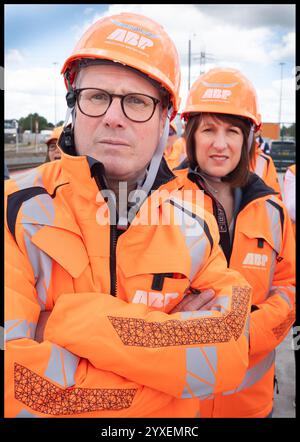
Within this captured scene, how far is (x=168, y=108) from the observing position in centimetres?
179

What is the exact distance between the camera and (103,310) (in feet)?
4.62

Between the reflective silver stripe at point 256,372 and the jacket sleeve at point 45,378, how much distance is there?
37.7 inches

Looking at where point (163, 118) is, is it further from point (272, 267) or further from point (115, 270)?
point (272, 267)

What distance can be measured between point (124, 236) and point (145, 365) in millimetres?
459

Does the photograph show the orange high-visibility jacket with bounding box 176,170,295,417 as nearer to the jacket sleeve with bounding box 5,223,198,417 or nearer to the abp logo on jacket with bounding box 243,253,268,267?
the abp logo on jacket with bounding box 243,253,268,267

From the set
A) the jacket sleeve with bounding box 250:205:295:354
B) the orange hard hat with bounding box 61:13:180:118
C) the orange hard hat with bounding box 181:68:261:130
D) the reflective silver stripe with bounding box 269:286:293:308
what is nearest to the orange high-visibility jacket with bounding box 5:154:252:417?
the orange hard hat with bounding box 61:13:180:118

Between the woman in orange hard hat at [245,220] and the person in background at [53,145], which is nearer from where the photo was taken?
the woman in orange hard hat at [245,220]

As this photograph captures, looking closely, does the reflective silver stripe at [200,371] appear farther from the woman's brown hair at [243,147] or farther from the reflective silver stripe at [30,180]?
the woman's brown hair at [243,147]

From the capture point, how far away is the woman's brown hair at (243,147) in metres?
2.53

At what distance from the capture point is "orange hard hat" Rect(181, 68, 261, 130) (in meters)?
2.58

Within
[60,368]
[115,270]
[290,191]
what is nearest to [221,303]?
[115,270]

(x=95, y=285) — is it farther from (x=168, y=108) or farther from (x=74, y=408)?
(x=168, y=108)

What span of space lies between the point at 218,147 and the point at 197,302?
1.17m

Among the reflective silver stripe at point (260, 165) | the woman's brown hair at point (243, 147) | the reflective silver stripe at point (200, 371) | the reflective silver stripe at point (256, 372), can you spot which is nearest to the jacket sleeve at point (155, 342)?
the reflective silver stripe at point (200, 371)
